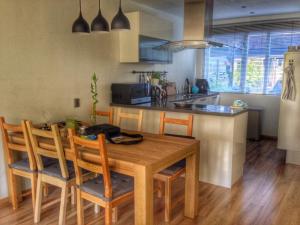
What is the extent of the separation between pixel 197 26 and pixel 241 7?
1888 mm

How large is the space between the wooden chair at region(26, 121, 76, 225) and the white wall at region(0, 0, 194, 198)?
2.17 feet

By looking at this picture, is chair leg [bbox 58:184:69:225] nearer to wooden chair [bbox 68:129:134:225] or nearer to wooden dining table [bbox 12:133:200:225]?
wooden chair [bbox 68:129:134:225]

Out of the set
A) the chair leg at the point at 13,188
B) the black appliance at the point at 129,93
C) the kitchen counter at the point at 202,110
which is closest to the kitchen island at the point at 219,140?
the kitchen counter at the point at 202,110

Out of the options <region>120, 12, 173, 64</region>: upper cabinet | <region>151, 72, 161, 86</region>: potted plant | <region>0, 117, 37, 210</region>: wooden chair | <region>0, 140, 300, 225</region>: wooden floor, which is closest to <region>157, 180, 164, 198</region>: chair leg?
<region>0, 140, 300, 225</region>: wooden floor

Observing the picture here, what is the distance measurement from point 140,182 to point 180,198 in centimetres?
126

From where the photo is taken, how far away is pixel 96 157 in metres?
1.97

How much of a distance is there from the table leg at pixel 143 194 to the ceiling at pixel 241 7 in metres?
3.32

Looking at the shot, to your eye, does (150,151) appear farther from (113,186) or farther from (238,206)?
(238,206)

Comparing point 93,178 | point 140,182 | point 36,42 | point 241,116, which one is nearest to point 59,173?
point 93,178

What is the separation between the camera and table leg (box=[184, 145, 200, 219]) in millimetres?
2446

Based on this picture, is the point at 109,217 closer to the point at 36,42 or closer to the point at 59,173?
the point at 59,173

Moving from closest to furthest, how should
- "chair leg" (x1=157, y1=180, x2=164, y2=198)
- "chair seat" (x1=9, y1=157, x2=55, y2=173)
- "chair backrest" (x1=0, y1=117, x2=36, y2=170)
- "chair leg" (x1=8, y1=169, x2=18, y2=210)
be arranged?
"chair backrest" (x1=0, y1=117, x2=36, y2=170), "chair seat" (x1=9, y1=157, x2=55, y2=173), "chair leg" (x1=8, y1=169, x2=18, y2=210), "chair leg" (x1=157, y1=180, x2=164, y2=198)

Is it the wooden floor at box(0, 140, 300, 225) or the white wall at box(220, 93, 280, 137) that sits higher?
the white wall at box(220, 93, 280, 137)

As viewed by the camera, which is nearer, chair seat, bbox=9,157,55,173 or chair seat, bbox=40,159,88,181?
chair seat, bbox=40,159,88,181
